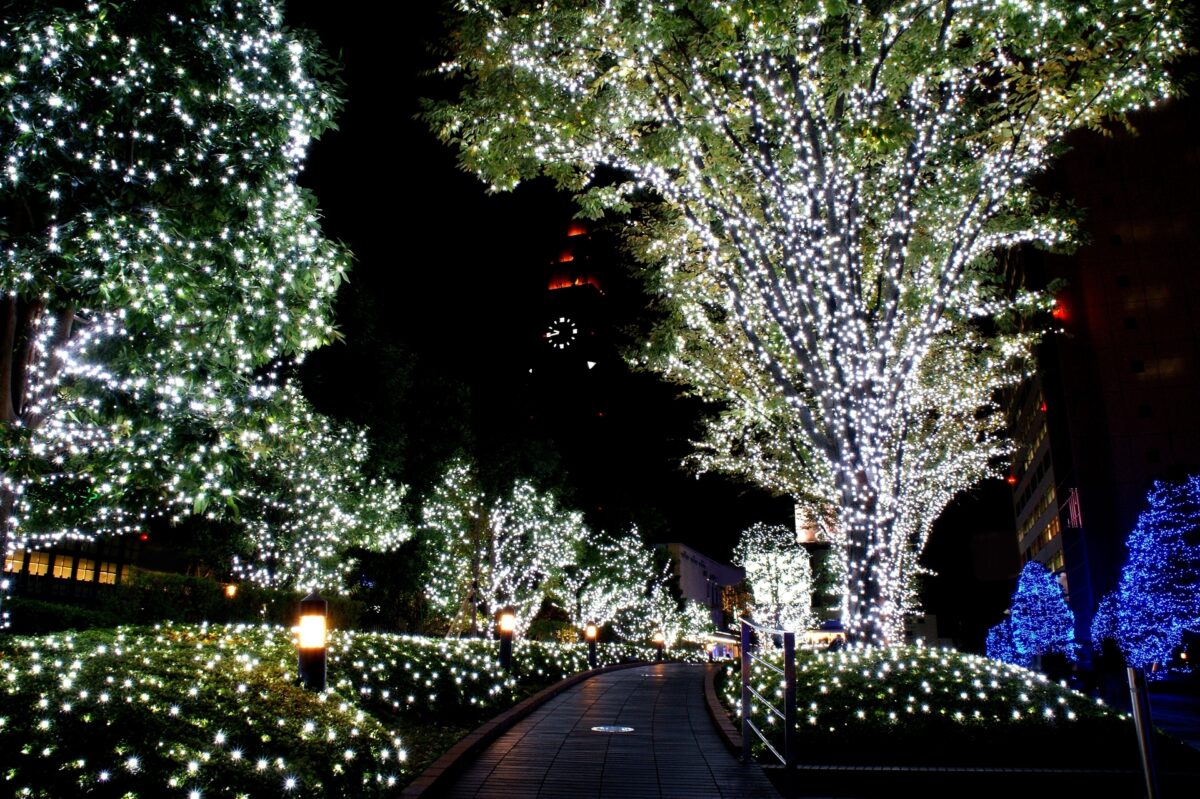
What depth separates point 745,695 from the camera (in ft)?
21.9

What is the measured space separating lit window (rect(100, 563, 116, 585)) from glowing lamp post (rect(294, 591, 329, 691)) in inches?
751

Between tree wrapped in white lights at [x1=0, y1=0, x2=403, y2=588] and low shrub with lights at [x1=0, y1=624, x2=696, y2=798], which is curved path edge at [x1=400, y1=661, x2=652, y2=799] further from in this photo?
tree wrapped in white lights at [x1=0, y1=0, x2=403, y2=588]

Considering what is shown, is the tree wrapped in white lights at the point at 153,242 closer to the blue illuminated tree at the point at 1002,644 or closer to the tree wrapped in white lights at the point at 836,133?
the tree wrapped in white lights at the point at 836,133

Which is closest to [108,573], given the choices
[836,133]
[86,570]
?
[86,570]

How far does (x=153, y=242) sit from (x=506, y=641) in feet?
25.8

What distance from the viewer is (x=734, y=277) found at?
36.8ft

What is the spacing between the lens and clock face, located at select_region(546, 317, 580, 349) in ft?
247

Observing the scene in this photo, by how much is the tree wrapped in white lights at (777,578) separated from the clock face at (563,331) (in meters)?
33.9

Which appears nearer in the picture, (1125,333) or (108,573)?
(108,573)

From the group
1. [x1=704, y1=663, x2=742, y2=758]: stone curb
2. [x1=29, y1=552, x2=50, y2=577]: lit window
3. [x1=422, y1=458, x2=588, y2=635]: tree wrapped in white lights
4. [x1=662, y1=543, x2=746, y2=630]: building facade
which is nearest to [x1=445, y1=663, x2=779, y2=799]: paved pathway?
[x1=704, y1=663, x2=742, y2=758]: stone curb

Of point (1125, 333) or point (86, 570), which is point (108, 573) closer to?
point (86, 570)

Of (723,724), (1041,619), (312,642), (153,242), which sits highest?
(153,242)

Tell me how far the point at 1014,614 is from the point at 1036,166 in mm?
29576

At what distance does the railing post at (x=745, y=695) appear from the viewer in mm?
6281
